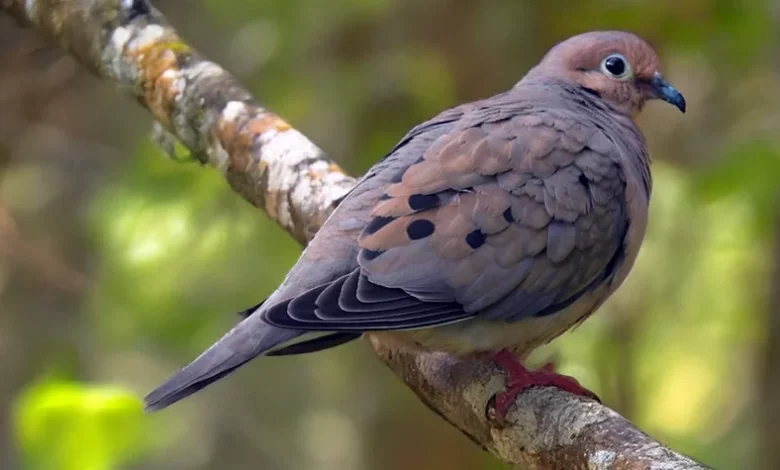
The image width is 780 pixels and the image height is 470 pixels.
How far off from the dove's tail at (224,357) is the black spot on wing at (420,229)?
0.39m

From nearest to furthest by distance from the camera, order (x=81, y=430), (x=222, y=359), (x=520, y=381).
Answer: (x=222, y=359), (x=520, y=381), (x=81, y=430)

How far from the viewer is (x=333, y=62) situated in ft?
14.9

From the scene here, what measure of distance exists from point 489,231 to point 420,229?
0.17 meters

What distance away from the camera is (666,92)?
10.4ft

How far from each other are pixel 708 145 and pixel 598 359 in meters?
1.14

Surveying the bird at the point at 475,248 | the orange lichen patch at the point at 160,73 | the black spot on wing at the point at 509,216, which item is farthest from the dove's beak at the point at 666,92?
the orange lichen patch at the point at 160,73

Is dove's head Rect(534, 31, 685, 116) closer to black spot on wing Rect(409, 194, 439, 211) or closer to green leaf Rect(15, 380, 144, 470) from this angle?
black spot on wing Rect(409, 194, 439, 211)

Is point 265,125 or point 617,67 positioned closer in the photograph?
point 265,125

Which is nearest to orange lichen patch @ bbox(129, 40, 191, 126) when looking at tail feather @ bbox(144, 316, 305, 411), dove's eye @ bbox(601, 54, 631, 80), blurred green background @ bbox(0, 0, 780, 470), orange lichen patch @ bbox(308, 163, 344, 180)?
orange lichen patch @ bbox(308, 163, 344, 180)

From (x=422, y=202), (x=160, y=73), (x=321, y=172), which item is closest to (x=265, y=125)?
(x=321, y=172)

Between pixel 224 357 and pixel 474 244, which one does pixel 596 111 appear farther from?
pixel 224 357

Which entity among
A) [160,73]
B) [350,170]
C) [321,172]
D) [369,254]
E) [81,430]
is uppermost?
[350,170]

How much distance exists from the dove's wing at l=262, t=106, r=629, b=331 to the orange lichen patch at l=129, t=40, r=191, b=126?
2.89 feet

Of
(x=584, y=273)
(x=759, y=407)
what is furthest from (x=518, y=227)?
(x=759, y=407)
